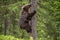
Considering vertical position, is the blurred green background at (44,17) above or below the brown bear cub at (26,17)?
below

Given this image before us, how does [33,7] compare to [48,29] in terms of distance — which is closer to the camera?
[33,7]

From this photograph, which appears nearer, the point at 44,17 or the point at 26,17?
the point at 26,17

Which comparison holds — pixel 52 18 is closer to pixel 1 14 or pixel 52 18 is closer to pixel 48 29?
pixel 48 29

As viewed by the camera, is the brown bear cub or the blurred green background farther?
the blurred green background

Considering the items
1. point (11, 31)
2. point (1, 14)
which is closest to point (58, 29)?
point (1, 14)

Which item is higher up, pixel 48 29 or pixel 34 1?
pixel 34 1

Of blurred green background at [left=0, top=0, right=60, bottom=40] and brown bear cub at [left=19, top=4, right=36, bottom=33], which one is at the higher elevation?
brown bear cub at [left=19, top=4, right=36, bottom=33]

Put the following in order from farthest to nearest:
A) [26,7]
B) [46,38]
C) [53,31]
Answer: [46,38] → [53,31] → [26,7]

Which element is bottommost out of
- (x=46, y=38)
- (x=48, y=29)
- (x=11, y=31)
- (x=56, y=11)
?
(x=11, y=31)

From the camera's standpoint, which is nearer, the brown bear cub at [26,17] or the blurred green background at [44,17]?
the brown bear cub at [26,17]

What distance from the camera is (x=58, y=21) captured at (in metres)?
20.1

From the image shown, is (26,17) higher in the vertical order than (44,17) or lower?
higher

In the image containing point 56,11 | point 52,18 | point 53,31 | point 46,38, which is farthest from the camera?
point 46,38

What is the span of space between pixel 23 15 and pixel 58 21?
41.2ft
